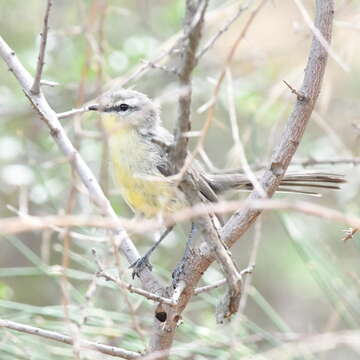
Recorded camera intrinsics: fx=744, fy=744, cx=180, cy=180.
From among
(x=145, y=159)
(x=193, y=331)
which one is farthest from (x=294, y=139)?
(x=193, y=331)

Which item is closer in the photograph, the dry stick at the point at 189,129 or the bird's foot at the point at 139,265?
the dry stick at the point at 189,129

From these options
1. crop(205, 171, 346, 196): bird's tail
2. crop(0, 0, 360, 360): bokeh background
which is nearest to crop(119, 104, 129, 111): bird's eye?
crop(0, 0, 360, 360): bokeh background

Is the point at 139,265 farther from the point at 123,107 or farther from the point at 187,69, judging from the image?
the point at 187,69

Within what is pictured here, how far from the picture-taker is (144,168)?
347 centimetres

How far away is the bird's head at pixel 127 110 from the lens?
12.1 feet

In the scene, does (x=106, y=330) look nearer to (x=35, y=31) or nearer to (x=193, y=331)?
(x=193, y=331)

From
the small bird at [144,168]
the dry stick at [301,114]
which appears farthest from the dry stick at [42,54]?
the dry stick at [301,114]

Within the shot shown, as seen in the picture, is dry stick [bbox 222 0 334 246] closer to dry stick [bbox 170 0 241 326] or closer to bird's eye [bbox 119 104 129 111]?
dry stick [bbox 170 0 241 326]

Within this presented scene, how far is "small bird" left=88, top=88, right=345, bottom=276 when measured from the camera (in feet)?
10.9

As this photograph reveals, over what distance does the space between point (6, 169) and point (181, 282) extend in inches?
111

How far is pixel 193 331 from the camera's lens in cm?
356

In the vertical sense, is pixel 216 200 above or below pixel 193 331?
above

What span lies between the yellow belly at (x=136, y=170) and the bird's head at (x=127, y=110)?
0.06 m

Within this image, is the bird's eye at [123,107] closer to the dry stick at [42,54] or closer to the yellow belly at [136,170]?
A: the yellow belly at [136,170]
